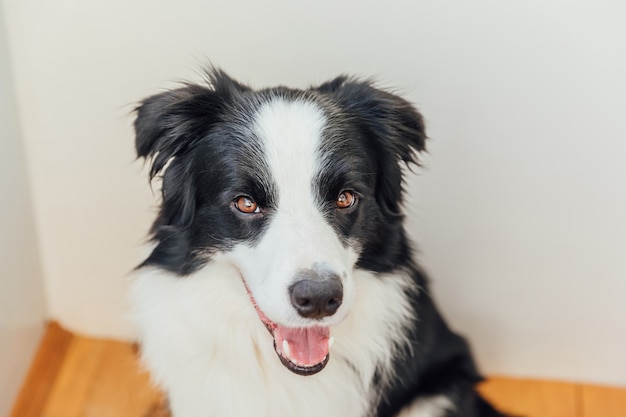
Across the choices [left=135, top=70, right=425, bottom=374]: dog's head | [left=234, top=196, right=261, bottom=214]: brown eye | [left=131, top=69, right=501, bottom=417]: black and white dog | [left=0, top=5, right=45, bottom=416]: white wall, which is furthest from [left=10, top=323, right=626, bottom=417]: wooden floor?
[left=234, top=196, right=261, bottom=214]: brown eye

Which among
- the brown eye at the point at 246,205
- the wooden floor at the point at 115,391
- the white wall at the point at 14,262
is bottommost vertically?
the wooden floor at the point at 115,391

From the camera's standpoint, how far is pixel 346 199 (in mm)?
1694

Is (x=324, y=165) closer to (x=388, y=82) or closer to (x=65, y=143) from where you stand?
(x=388, y=82)

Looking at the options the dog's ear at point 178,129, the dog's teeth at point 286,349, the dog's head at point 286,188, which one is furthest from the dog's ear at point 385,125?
the dog's teeth at point 286,349

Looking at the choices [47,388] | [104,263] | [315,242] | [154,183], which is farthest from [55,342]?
[315,242]

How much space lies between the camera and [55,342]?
261 cm

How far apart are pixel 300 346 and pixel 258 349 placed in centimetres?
16

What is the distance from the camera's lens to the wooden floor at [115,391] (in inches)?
96.3

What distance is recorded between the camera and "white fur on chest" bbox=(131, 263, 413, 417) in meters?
1.80

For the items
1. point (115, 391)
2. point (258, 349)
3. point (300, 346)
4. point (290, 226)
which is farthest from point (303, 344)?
point (115, 391)

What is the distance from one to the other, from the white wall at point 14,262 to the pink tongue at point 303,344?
0.95 metres

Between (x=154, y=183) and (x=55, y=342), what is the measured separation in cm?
70

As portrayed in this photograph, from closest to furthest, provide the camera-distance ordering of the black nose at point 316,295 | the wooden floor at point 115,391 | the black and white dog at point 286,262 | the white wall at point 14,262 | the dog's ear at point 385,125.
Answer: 1. the black nose at point 316,295
2. the black and white dog at point 286,262
3. the dog's ear at point 385,125
4. the white wall at point 14,262
5. the wooden floor at point 115,391

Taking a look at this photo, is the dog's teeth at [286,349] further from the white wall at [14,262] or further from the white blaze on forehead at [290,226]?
the white wall at [14,262]
